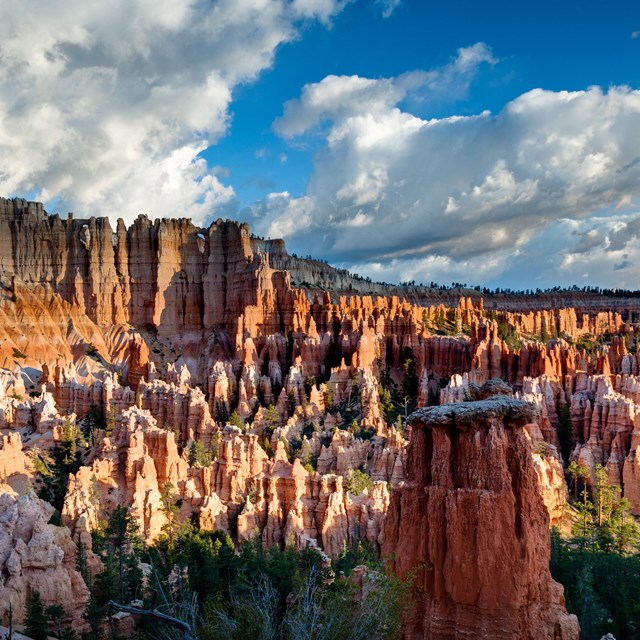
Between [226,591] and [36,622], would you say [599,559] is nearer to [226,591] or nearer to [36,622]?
[226,591]

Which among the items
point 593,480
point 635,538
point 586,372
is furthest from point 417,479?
point 586,372

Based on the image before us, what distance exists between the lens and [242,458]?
34219 millimetres

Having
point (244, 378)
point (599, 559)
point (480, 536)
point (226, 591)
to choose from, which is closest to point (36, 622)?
point (226, 591)

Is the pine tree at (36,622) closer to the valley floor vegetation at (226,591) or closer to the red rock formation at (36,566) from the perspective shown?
the valley floor vegetation at (226,591)

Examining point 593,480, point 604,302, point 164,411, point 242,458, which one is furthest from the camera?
point 604,302

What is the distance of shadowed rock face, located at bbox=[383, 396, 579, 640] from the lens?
12719mm

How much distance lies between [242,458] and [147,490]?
562 centimetres

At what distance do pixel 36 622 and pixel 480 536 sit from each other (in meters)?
12.5

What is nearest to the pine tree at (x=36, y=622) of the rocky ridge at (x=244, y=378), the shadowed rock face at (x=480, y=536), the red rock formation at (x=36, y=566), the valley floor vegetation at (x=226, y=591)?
the valley floor vegetation at (x=226, y=591)

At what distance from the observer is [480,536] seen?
12.8 m

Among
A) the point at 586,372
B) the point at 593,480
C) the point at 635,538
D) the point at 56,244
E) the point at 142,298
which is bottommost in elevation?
the point at 635,538

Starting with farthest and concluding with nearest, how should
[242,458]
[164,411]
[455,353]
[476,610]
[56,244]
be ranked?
[56,244], [455,353], [164,411], [242,458], [476,610]

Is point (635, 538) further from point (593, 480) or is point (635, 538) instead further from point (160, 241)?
point (160, 241)

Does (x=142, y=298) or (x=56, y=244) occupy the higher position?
(x=56, y=244)
